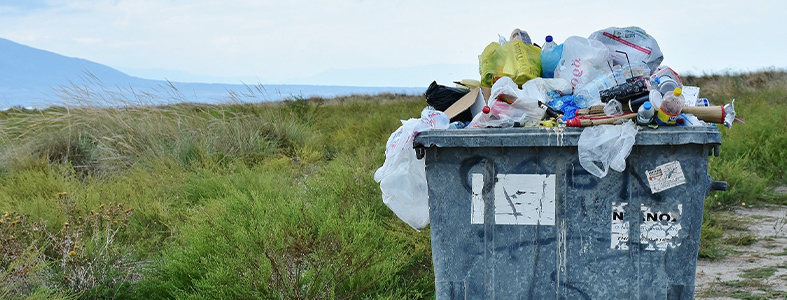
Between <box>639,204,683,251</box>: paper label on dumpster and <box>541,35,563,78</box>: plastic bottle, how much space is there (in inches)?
43.0

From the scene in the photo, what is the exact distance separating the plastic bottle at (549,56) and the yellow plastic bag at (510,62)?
0.03 metres

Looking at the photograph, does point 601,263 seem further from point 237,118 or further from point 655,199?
point 237,118

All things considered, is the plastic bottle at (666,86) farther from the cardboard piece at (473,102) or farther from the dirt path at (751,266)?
the dirt path at (751,266)

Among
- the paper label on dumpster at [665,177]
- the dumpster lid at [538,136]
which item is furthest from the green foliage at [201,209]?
the paper label on dumpster at [665,177]

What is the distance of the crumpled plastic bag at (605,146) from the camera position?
253 centimetres

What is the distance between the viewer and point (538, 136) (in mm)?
2580

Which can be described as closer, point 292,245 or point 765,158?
point 292,245

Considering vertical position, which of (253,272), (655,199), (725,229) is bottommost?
(725,229)

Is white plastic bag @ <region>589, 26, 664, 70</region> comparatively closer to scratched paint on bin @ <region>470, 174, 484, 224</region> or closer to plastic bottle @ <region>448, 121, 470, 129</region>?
plastic bottle @ <region>448, 121, 470, 129</region>

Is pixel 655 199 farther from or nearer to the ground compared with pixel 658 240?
farther from the ground

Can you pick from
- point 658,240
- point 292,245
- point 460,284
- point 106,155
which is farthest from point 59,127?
point 658,240

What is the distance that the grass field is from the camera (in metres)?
3.48

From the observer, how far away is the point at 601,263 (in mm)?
2701

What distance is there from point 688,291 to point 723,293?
5.16 feet
